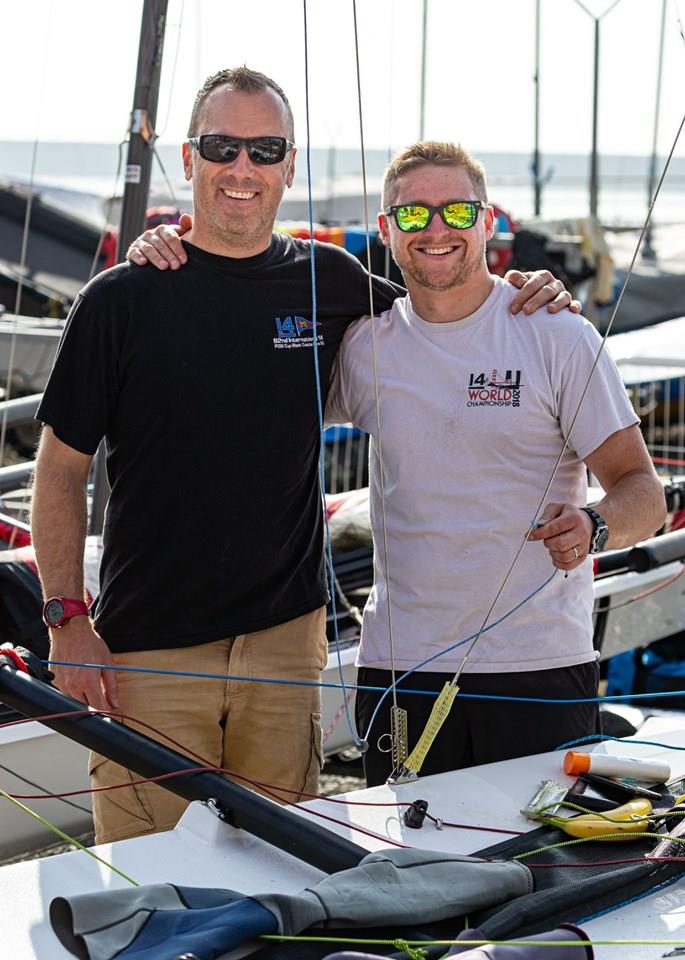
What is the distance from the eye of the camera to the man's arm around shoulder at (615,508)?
7.51ft

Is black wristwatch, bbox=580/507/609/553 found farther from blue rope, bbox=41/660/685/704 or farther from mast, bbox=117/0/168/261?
mast, bbox=117/0/168/261

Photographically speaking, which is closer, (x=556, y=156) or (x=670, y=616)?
(x=670, y=616)

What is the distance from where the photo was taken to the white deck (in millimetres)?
1757

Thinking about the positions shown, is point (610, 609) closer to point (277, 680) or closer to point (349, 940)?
point (277, 680)

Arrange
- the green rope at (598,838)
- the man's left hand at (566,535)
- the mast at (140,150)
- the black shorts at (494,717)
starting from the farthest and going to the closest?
the mast at (140,150)
the black shorts at (494,717)
the man's left hand at (566,535)
the green rope at (598,838)

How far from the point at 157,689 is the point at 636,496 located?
1033mm

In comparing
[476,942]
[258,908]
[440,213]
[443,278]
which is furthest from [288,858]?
[440,213]

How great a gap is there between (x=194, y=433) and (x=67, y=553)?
353mm

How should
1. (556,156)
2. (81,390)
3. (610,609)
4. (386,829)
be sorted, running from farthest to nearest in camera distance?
(556,156)
(610,609)
(81,390)
(386,829)

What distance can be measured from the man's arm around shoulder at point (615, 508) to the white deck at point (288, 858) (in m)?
0.43

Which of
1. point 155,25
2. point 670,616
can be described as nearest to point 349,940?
point 155,25

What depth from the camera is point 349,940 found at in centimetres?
165

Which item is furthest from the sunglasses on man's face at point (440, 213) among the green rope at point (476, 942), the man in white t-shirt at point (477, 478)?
the green rope at point (476, 942)

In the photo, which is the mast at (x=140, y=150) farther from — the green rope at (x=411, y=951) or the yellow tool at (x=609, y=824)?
the green rope at (x=411, y=951)
